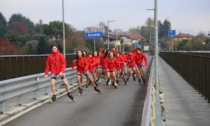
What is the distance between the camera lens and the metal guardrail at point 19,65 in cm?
2092

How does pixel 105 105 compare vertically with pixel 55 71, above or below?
below

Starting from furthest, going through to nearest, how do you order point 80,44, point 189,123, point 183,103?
1. point 80,44
2. point 183,103
3. point 189,123

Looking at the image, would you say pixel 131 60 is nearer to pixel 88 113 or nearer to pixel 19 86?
pixel 19 86

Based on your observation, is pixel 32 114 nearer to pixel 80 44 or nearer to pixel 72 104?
pixel 72 104

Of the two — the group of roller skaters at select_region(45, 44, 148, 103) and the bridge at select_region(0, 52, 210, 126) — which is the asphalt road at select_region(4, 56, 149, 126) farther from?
the group of roller skaters at select_region(45, 44, 148, 103)

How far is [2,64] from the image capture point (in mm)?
20547

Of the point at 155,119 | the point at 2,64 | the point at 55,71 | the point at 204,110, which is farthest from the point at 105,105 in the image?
the point at 2,64

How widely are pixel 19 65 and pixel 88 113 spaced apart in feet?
45.7

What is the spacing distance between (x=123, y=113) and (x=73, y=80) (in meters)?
9.48

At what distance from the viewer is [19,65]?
2347 cm

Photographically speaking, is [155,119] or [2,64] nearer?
[155,119]

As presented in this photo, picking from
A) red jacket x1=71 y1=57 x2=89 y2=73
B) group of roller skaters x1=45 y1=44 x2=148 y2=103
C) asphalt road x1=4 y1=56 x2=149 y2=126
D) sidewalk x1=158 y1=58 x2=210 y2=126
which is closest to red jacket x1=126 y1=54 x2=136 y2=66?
group of roller skaters x1=45 y1=44 x2=148 y2=103

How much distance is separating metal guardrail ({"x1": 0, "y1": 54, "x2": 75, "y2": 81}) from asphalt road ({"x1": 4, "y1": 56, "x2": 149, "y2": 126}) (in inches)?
315

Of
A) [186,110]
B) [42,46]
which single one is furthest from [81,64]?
[42,46]
